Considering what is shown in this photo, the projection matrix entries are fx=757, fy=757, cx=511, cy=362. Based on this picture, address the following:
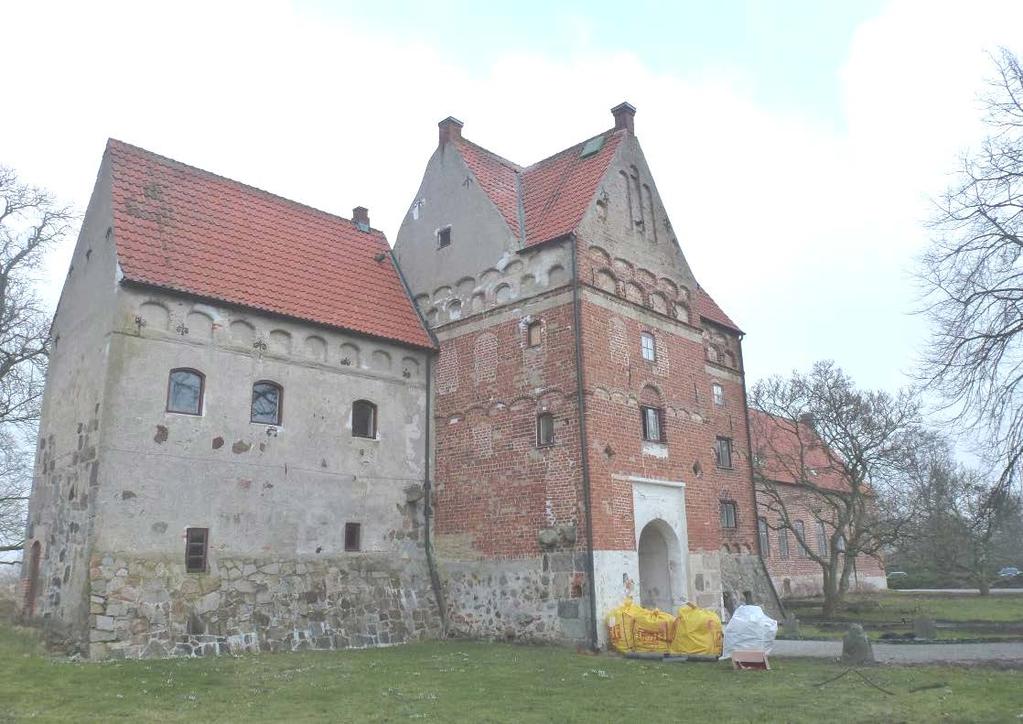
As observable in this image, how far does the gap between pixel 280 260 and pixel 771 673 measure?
48.3 feet

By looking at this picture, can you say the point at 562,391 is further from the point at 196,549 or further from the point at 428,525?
the point at 196,549

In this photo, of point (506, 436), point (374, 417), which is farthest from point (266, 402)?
point (506, 436)

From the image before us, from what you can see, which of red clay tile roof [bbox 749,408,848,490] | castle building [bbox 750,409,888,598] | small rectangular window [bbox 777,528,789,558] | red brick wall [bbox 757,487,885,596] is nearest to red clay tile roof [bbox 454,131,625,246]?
red clay tile roof [bbox 749,408,848,490]

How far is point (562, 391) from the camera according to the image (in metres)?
18.0

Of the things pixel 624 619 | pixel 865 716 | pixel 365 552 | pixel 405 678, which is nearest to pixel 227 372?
pixel 365 552

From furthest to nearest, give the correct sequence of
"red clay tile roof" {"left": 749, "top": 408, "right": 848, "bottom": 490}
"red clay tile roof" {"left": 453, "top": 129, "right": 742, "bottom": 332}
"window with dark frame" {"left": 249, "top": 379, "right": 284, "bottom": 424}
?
"red clay tile roof" {"left": 749, "top": 408, "right": 848, "bottom": 490}, "red clay tile roof" {"left": 453, "top": 129, "right": 742, "bottom": 332}, "window with dark frame" {"left": 249, "top": 379, "right": 284, "bottom": 424}

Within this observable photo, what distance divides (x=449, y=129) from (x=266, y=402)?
1042cm

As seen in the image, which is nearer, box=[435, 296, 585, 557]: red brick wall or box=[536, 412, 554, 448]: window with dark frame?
box=[435, 296, 585, 557]: red brick wall

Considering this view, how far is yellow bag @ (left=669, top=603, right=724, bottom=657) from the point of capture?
49.3 feet

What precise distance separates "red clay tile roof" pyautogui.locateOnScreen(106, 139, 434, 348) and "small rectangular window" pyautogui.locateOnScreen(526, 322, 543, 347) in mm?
3228

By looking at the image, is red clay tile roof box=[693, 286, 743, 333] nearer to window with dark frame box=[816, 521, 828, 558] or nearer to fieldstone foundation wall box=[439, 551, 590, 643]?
fieldstone foundation wall box=[439, 551, 590, 643]

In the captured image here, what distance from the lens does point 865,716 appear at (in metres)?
9.63

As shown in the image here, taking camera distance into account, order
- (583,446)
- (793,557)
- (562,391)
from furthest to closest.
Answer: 1. (793,557)
2. (562,391)
3. (583,446)

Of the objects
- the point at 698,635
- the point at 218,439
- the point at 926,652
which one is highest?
the point at 218,439
